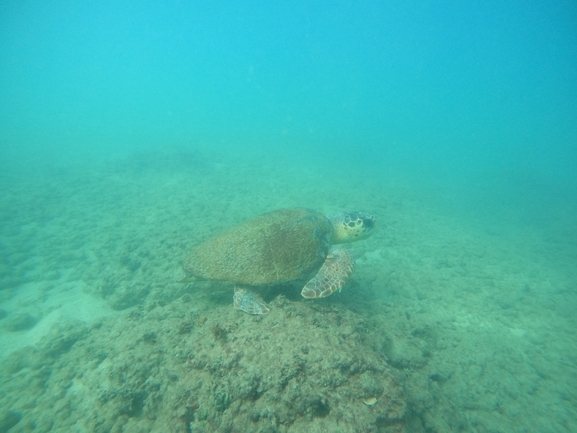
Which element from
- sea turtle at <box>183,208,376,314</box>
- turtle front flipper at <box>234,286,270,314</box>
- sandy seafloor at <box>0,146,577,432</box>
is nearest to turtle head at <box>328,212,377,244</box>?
sea turtle at <box>183,208,376,314</box>

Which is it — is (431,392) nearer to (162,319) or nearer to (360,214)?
(360,214)

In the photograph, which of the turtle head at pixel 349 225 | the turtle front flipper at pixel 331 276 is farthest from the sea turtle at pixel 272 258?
the turtle head at pixel 349 225

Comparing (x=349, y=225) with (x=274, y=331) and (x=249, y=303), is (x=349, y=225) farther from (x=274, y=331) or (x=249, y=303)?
(x=274, y=331)

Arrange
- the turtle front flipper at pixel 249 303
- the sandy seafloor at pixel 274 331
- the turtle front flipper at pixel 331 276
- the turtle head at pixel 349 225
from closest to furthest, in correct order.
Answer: the sandy seafloor at pixel 274 331, the turtle front flipper at pixel 249 303, the turtle front flipper at pixel 331 276, the turtle head at pixel 349 225

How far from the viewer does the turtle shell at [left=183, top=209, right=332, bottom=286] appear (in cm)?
376

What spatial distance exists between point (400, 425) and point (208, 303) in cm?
322

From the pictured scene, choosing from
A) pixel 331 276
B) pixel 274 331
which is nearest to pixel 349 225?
Result: pixel 331 276

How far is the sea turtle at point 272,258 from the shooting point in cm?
372

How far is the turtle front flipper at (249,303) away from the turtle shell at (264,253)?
0.16 metres

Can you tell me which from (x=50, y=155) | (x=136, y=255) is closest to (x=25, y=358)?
(x=136, y=255)

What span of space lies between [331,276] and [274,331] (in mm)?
1472

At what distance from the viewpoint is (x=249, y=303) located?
3.40 metres

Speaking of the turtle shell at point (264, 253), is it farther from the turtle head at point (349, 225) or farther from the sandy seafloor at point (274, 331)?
the turtle head at point (349, 225)

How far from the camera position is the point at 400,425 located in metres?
2.22
